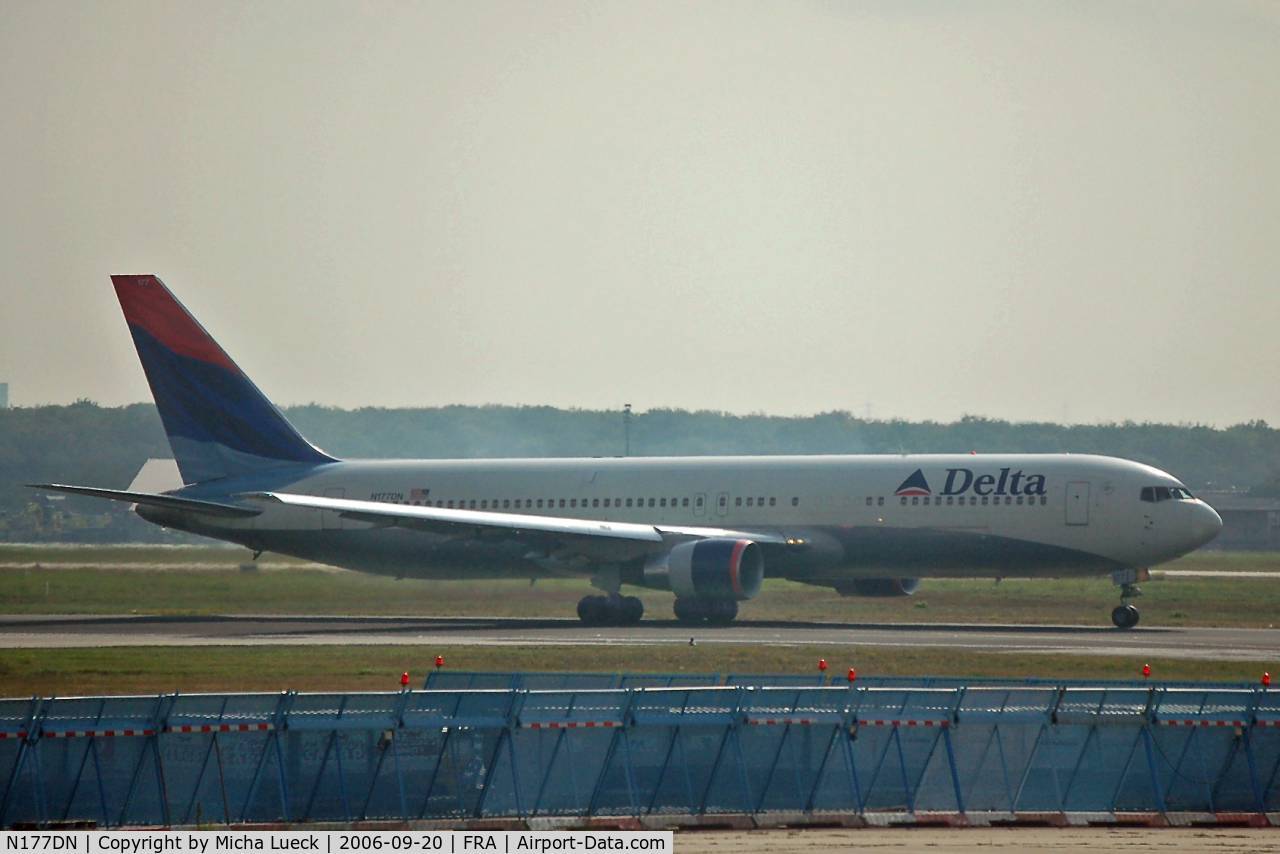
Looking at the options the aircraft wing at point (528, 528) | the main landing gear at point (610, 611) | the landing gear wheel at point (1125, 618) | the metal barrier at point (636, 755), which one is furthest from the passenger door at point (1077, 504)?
the metal barrier at point (636, 755)

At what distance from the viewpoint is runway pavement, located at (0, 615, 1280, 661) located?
127 ft

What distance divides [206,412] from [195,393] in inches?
24.4

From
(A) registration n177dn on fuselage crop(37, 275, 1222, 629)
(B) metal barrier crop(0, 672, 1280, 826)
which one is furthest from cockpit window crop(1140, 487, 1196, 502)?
(B) metal barrier crop(0, 672, 1280, 826)

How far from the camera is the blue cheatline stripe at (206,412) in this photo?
178 feet

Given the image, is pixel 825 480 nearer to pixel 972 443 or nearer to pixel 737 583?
pixel 737 583

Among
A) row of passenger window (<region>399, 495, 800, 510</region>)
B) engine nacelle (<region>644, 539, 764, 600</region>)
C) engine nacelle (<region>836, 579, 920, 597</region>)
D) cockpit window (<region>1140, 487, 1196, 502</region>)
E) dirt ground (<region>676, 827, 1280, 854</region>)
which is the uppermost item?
cockpit window (<region>1140, 487, 1196, 502</region>)

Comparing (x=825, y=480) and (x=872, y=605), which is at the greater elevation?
(x=825, y=480)

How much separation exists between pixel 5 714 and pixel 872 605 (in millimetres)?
39480

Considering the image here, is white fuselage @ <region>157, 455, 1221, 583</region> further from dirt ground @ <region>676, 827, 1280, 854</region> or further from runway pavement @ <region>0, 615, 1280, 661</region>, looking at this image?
dirt ground @ <region>676, 827, 1280, 854</region>

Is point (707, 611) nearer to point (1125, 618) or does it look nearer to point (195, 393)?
point (1125, 618)

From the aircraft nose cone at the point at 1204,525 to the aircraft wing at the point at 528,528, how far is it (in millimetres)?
9894

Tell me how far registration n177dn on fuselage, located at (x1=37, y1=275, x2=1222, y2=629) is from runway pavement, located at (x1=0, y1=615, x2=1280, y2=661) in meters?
1.61

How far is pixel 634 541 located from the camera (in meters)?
47.4

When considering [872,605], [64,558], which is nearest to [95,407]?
[64,558]
